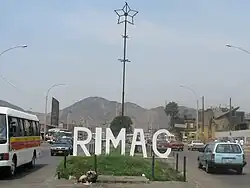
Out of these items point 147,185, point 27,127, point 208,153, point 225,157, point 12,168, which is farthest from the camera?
point 208,153

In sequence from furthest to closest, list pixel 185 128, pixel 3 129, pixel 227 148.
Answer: pixel 185 128, pixel 227 148, pixel 3 129

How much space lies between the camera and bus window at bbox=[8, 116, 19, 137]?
2088cm

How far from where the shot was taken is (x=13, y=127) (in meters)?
21.4

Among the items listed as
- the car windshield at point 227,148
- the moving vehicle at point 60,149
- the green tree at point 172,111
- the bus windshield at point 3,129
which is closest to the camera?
the bus windshield at point 3,129

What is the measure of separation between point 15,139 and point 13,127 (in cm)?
49

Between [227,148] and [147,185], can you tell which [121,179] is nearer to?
[147,185]

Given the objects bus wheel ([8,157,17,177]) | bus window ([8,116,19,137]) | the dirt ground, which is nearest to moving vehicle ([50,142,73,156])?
bus window ([8,116,19,137])

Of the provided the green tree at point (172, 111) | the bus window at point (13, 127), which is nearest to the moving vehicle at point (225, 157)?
the bus window at point (13, 127)

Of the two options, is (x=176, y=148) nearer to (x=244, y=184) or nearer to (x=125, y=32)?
(x=125, y=32)

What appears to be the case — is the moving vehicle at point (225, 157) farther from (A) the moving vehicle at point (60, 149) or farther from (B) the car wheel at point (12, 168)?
(A) the moving vehicle at point (60, 149)

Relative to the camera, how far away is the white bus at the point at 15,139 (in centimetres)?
2019

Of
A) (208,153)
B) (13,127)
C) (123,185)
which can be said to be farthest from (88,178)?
(208,153)

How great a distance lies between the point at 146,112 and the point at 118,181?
179999 millimetres

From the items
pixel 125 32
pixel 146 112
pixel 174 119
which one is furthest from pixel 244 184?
pixel 146 112
